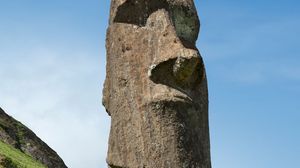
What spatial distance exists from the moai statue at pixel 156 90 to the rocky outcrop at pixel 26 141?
22.5 meters

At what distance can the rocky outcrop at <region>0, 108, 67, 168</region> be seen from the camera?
30.2 m

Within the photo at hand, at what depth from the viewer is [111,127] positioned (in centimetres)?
749

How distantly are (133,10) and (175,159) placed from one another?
188 centimetres

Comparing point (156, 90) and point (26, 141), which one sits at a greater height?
point (26, 141)

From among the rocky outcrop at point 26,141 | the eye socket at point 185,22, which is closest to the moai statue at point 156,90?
the eye socket at point 185,22

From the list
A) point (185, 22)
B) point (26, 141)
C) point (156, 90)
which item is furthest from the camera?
point (26, 141)

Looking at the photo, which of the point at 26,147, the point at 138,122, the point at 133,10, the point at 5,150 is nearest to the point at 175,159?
the point at 138,122

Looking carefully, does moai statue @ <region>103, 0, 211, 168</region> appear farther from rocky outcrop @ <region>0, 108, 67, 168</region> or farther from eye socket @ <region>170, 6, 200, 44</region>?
rocky outcrop @ <region>0, 108, 67, 168</region>

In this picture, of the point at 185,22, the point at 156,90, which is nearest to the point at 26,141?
the point at 185,22

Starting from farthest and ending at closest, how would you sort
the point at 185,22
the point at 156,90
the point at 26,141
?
the point at 26,141 → the point at 185,22 → the point at 156,90

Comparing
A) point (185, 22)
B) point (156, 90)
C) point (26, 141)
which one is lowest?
point (156, 90)

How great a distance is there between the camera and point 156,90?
7105 mm

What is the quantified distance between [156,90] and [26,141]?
2563 cm

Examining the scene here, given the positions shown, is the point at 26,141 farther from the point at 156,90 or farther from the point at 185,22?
the point at 156,90
